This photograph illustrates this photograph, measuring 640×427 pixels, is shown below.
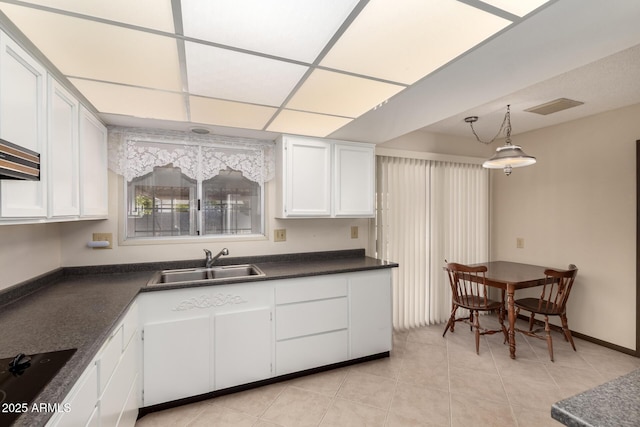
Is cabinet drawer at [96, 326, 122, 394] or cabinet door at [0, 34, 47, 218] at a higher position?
cabinet door at [0, 34, 47, 218]

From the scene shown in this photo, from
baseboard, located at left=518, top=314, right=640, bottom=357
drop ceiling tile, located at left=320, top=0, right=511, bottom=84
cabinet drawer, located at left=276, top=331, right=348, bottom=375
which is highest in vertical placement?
drop ceiling tile, located at left=320, top=0, right=511, bottom=84

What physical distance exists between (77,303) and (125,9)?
1548 mm

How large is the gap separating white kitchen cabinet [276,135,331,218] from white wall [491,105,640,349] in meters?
Answer: 2.73

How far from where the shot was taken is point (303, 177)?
275 cm

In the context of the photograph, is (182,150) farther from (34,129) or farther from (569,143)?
(569,143)

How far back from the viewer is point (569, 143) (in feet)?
10.8

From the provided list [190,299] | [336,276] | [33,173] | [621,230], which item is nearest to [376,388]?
[336,276]

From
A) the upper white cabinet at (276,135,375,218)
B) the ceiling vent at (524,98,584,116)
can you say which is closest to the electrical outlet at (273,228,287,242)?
the upper white cabinet at (276,135,375,218)

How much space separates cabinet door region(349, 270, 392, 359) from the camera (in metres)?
2.62

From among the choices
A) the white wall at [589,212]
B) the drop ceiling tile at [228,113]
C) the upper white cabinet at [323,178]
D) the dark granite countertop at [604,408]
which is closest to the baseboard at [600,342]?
the white wall at [589,212]

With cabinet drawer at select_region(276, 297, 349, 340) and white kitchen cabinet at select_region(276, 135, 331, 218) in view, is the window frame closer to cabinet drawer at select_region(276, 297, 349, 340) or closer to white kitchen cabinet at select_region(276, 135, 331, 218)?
white kitchen cabinet at select_region(276, 135, 331, 218)

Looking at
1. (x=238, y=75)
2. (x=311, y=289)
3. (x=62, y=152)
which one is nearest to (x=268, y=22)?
(x=238, y=75)

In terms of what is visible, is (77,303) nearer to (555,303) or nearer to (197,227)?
(197,227)

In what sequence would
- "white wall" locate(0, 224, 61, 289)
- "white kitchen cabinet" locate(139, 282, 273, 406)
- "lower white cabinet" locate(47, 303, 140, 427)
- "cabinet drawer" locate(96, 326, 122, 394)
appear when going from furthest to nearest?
1. "white kitchen cabinet" locate(139, 282, 273, 406)
2. "white wall" locate(0, 224, 61, 289)
3. "cabinet drawer" locate(96, 326, 122, 394)
4. "lower white cabinet" locate(47, 303, 140, 427)
